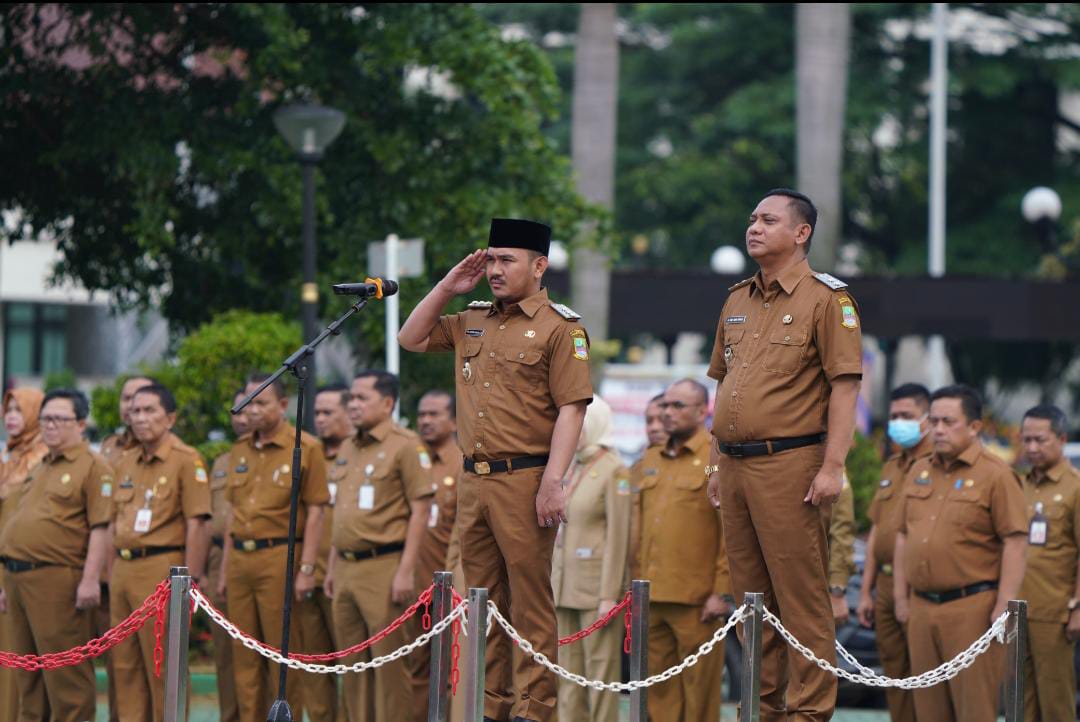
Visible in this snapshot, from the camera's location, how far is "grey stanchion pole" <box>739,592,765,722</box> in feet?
26.5

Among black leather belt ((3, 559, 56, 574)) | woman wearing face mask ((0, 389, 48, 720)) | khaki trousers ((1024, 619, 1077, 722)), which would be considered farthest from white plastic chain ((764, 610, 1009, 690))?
woman wearing face mask ((0, 389, 48, 720))

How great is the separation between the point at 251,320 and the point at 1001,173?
22332 mm

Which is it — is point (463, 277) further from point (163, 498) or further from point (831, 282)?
point (163, 498)

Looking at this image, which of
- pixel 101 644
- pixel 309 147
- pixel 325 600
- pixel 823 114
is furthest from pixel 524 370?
pixel 823 114

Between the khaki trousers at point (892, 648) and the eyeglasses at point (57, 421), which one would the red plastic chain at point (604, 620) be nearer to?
the khaki trousers at point (892, 648)

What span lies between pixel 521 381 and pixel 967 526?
2.96 m

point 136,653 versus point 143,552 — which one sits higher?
point 143,552

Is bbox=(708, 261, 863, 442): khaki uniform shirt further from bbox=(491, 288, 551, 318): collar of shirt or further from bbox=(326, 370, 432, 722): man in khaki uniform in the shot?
bbox=(326, 370, 432, 722): man in khaki uniform

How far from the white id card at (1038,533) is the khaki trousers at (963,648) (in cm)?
136

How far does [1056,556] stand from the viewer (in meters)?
11.1

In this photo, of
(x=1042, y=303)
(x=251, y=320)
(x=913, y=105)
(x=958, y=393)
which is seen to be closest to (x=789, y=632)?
(x=958, y=393)

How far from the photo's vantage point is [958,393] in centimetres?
1042

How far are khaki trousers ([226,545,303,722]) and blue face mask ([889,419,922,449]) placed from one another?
153 inches

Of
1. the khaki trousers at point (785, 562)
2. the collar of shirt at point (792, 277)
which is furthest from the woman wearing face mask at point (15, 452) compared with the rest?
the collar of shirt at point (792, 277)
